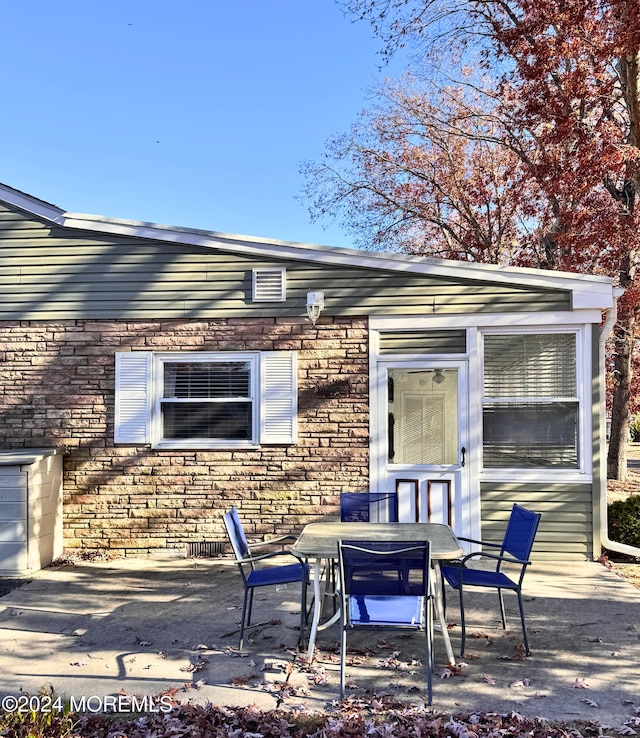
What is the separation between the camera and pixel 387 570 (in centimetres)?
375

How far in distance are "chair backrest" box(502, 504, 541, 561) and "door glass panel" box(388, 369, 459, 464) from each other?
2124mm

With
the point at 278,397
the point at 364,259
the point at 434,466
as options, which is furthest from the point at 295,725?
the point at 364,259

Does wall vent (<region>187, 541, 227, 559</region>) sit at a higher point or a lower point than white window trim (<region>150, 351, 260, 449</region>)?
lower

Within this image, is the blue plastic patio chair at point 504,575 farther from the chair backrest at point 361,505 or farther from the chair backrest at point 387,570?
the chair backrest at point 361,505

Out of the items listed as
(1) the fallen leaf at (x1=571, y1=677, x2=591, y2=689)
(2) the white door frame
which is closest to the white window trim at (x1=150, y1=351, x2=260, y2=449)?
(2) the white door frame

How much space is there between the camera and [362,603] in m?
4.12

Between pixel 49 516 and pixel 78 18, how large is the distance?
352 inches

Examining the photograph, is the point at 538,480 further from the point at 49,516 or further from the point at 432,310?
the point at 49,516

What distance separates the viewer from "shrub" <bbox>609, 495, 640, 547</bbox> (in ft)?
24.7

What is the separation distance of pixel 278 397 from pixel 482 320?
238 cm

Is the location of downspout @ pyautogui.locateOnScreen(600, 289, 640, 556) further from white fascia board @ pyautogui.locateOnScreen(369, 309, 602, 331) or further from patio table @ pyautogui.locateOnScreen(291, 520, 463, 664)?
patio table @ pyautogui.locateOnScreen(291, 520, 463, 664)

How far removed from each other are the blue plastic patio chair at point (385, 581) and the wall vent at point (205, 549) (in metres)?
3.65

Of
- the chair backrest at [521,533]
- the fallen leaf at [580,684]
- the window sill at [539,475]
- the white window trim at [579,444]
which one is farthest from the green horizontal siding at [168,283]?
the fallen leaf at [580,684]

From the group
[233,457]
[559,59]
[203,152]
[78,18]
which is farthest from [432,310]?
[203,152]
